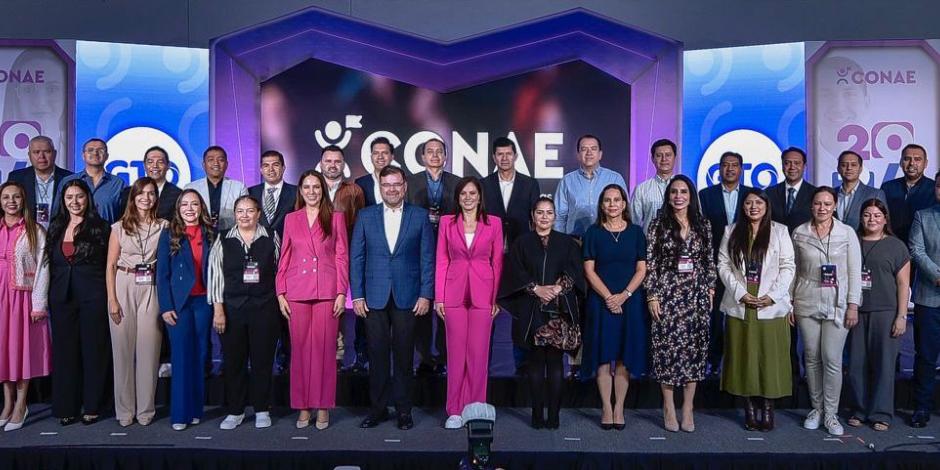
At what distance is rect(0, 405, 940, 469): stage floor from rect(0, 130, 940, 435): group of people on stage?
0.12 metres

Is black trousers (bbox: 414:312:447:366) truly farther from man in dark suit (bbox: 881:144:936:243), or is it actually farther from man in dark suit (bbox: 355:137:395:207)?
man in dark suit (bbox: 881:144:936:243)

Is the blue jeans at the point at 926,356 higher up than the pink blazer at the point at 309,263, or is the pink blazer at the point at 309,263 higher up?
the pink blazer at the point at 309,263

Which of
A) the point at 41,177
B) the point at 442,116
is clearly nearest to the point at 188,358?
the point at 41,177

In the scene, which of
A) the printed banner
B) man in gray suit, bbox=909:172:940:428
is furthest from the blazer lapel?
the printed banner

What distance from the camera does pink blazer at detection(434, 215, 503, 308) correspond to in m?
4.43

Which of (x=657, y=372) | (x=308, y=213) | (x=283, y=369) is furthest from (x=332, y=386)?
(x=657, y=372)

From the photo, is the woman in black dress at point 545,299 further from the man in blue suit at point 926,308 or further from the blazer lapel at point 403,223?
the man in blue suit at point 926,308

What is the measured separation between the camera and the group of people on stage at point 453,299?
4379mm

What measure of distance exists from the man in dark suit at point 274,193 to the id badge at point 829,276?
3.16 metres

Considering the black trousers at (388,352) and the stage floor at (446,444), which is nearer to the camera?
the stage floor at (446,444)

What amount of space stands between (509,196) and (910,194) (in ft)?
8.77

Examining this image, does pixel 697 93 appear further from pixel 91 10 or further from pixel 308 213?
pixel 91 10

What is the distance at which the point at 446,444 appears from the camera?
412cm

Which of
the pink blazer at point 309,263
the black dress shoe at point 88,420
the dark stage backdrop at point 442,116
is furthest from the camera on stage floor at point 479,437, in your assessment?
the dark stage backdrop at point 442,116
